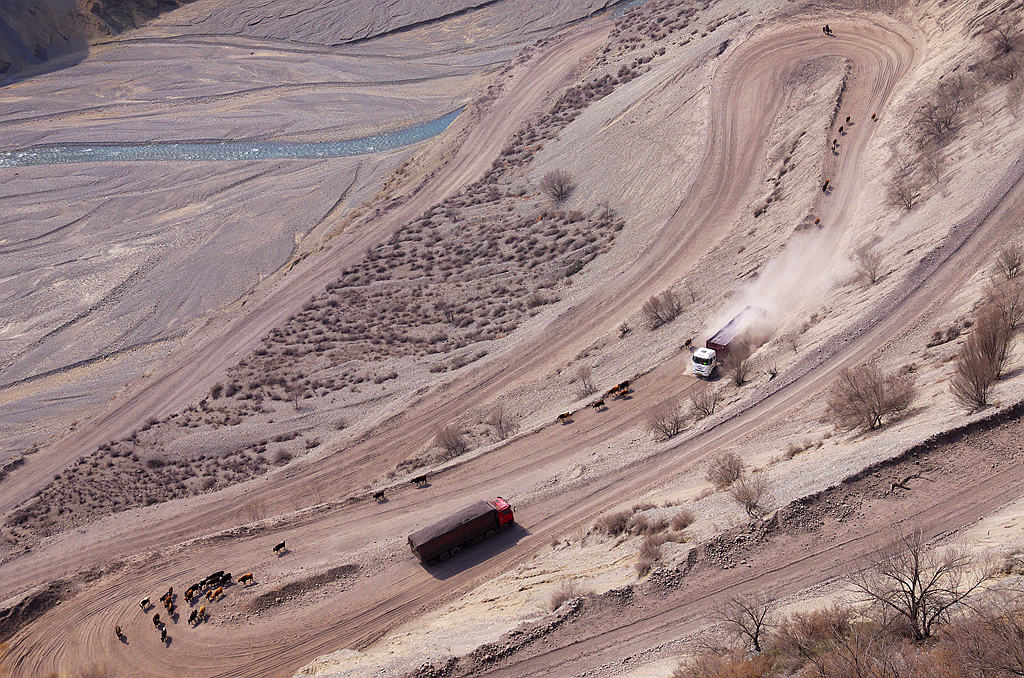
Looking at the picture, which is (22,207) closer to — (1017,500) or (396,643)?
(396,643)

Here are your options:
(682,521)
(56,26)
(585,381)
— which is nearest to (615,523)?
(682,521)

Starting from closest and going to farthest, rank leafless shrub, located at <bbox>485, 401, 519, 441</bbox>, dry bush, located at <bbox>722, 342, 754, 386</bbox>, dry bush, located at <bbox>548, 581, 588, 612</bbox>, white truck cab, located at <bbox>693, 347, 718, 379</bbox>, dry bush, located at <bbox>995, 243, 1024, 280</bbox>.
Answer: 1. dry bush, located at <bbox>548, 581, 588, 612</bbox>
2. dry bush, located at <bbox>995, 243, 1024, 280</bbox>
3. dry bush, located at <bbox>722, 342, 754, 386</bbox>
4. white truck cab, located at <bbox>693, 347, 718, 379</bbox>
5. leafless shrub, located at <bbox>485, 401, 519, 441</bbox>

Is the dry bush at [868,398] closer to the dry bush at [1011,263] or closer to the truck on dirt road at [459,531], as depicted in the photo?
the dry bush at [1011,263]

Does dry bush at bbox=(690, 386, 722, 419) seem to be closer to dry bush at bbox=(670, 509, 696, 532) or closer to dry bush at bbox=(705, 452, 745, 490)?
dry bush at bbox=(705, 452, 745, 490)

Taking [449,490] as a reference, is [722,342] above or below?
above

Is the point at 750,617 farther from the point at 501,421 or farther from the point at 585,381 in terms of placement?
the point at 585,381

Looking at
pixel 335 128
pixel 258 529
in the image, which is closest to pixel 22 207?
pixel 335 128

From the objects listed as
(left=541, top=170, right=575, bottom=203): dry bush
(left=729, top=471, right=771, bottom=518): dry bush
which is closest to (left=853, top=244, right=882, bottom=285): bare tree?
(left=729, top=471, right=771, bottom=518): dry bush

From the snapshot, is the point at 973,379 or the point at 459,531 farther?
the point at 459,531
